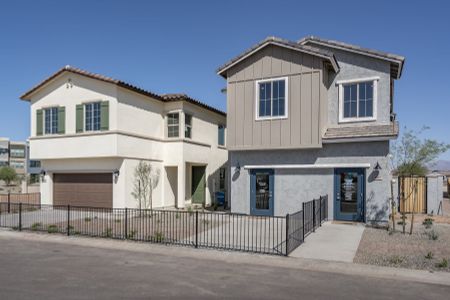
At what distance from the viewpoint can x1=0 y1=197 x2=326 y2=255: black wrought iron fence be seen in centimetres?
1096

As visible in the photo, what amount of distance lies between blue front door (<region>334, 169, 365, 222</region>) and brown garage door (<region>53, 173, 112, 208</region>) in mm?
11714

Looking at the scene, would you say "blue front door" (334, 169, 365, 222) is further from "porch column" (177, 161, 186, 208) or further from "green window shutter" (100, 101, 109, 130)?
"green window shutter" (100, 101, 109, 130)

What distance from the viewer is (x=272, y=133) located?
16.6 m

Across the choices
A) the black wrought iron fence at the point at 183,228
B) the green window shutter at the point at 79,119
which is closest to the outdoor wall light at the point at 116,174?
the black wrought iron fence at the point at 183,228

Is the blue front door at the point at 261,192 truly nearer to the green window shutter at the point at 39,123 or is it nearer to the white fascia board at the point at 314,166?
the white fascia board at the point at 314,166

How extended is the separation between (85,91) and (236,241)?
1273 cm

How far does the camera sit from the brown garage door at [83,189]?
1955 centimetres

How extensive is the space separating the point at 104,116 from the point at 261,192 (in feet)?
29.2

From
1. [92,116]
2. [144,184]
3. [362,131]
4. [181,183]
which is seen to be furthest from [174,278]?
[92,116]

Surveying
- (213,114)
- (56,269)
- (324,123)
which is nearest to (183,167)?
(213,114)

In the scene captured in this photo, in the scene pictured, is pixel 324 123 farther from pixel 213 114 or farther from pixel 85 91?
pixel 85 91

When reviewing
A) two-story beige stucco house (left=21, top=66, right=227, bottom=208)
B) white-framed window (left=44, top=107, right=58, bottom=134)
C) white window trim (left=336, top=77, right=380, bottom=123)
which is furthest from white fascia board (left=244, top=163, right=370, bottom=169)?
white-framed window (left=44, top=107, right=58, bottom=134)

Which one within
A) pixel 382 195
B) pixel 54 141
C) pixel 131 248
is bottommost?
pixel 131 248

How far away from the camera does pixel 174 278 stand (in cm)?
786
